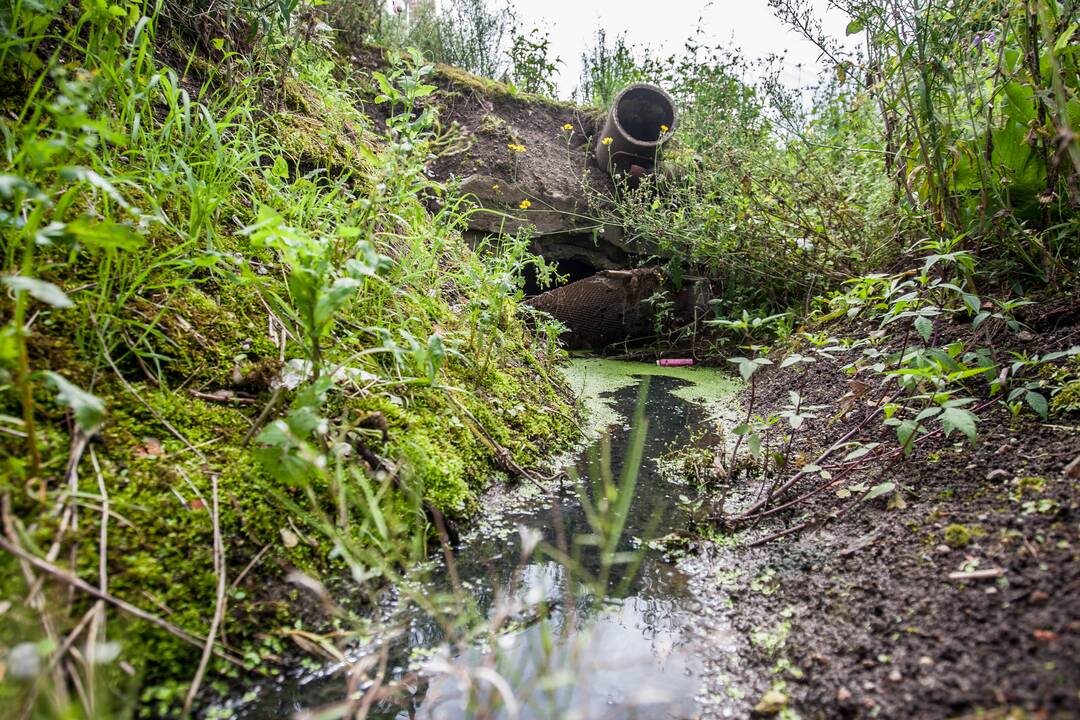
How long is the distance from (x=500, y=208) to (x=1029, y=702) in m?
4.53

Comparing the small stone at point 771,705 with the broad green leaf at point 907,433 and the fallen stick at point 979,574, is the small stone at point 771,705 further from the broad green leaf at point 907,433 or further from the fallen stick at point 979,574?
the broad green leaf at point 907,433

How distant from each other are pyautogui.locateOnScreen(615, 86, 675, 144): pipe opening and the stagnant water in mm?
3940

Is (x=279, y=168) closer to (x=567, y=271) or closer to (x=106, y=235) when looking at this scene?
(x=106, y=235)

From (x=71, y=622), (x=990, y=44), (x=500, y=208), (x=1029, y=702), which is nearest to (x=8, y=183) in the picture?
(x=71, y=622)

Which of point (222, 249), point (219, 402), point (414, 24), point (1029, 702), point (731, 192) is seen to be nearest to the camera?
point (1029, 702)

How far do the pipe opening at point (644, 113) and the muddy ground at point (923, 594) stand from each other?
393cm

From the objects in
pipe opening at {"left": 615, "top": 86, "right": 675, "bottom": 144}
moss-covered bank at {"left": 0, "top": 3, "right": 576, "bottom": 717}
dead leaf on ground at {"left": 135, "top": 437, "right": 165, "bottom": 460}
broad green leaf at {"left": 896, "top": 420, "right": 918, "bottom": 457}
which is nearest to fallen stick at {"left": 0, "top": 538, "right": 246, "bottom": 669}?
moss-covered bank at {"left": 0, "top": 3, "right": 576, "bottom": 717}

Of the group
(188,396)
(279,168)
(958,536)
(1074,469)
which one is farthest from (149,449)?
(1074,469)

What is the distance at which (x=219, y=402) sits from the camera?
1.41 metres

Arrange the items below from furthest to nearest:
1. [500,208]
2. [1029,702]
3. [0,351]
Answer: [500,208] → [0,351] → [1029,702]

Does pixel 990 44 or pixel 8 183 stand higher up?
pixel 990 44

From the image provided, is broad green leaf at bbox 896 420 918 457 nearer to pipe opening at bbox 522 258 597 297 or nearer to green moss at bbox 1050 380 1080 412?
green moss at bbox 1050 380 1080 412

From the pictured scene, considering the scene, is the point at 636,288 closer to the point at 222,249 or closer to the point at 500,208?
the point at 500,208

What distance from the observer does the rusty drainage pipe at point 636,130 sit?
4879mm
